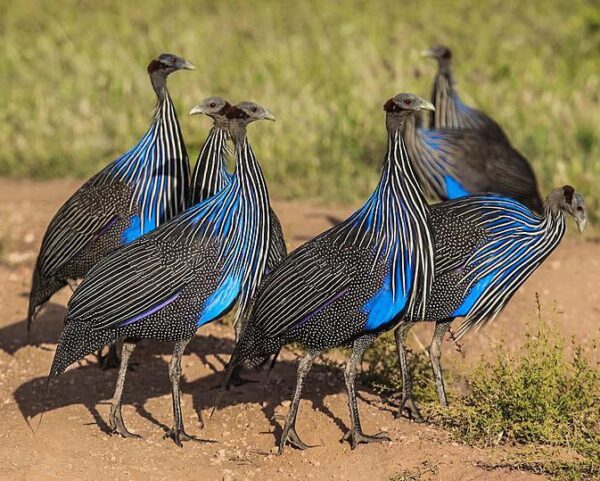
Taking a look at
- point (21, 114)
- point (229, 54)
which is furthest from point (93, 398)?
point (229, 54)

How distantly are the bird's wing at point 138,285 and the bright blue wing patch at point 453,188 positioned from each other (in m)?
2.75

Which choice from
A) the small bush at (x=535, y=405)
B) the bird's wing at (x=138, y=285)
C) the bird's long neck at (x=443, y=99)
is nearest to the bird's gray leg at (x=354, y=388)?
the small bush at (x=535, y=405)

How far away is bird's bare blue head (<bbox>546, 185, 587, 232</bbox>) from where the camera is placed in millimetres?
5848

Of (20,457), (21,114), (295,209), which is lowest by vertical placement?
(20,457)

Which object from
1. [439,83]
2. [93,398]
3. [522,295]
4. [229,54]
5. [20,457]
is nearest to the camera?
[20,457]

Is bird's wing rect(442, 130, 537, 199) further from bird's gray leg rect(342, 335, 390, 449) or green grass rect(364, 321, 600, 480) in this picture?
bird's gray leg rect(342, 335, 390, 449)

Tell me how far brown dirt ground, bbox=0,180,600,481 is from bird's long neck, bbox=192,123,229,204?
104 centimetres

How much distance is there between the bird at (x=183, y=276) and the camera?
533 cm

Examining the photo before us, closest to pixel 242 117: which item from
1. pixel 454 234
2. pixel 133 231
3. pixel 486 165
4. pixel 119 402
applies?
pixel 133 231

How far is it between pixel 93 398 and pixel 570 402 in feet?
7.87

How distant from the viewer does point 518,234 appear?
577 cm

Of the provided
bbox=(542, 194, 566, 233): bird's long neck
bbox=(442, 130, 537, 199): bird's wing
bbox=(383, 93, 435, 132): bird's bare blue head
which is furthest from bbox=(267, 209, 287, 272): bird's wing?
bbox=(442, 130, 537, 199): bird's wing

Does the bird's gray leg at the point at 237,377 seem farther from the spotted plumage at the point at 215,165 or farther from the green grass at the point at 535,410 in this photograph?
the green grass at the point at 535,410

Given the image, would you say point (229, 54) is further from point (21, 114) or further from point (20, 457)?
point (20, 457)
